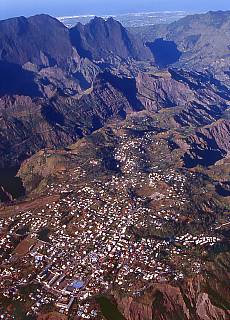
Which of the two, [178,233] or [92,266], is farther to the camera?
[178,233]

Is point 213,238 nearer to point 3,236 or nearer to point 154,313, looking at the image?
point 154,313

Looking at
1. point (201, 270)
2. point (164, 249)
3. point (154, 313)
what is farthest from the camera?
point (164, 249)

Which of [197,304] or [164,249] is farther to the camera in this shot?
[164,249]

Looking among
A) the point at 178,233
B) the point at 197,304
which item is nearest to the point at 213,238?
the point at 178,233

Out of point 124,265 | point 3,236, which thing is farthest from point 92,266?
point 3,236

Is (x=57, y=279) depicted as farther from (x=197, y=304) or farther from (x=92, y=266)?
(x=197, y=304)

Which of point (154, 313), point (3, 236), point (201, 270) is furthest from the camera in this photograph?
point (3, 236)

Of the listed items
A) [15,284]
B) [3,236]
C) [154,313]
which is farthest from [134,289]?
[3,236]

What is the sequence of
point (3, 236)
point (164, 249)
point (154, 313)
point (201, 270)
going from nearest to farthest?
point (154, 313)
point (201, 270)
point (164, 249)
point (3, 236)

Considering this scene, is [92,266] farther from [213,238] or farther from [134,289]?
[213,238]
